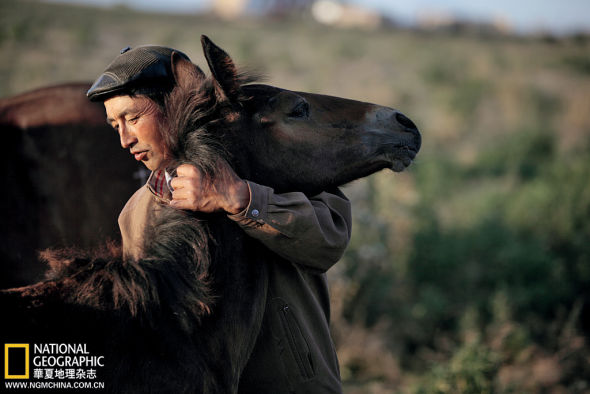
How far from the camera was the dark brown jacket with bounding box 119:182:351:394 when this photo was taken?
70.6 inches

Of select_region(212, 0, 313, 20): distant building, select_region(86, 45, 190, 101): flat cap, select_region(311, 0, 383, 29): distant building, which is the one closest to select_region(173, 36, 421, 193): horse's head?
select_region(86, 45, 190, 101): flat cap

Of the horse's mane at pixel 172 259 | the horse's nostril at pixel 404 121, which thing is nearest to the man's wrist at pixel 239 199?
the horse's mane at pixel 172 259

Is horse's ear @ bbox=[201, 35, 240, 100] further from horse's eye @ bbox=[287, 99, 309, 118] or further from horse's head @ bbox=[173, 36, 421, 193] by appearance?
horse's eye @ bbox=[287, 99, 309, 118]

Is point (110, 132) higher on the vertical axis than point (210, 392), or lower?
higher

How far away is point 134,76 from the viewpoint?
2.11 m

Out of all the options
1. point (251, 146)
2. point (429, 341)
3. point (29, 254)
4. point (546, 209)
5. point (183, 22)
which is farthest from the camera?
point (183, 22)

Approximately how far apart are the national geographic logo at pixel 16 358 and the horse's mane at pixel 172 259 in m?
0.20

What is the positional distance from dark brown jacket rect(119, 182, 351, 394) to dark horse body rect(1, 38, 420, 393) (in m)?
0.11

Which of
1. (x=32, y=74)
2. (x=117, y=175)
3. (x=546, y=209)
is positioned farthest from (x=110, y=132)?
(x=32, y=74)

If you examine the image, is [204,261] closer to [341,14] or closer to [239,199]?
[239,199]

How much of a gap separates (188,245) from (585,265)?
19.0 feet

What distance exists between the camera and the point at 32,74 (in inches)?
477

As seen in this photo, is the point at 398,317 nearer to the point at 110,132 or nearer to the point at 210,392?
the point at 110,132

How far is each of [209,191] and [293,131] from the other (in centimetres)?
51
